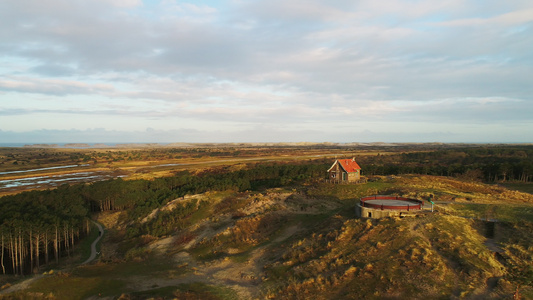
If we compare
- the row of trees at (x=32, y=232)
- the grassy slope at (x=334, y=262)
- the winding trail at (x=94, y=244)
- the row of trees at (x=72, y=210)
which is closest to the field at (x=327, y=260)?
the grassy slope at (x=334, y=262)

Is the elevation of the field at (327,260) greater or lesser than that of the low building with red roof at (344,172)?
lesser

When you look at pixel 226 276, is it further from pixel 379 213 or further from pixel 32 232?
pixel 32 232

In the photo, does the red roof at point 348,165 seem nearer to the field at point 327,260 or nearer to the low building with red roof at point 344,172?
the low building with red roof at point 344,172

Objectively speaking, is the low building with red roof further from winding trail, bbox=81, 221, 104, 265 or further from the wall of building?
winding trail, bbox=81, 221, 104, 265

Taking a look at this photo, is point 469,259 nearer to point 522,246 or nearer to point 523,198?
point 522,246

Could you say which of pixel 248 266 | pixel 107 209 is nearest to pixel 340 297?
pixel 248 266

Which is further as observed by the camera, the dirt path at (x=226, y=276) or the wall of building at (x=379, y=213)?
the wall of building at (x=379, y=213)

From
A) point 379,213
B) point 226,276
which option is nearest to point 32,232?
point 226,276
